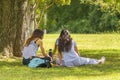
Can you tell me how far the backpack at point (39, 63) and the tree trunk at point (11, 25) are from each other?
3.16 m

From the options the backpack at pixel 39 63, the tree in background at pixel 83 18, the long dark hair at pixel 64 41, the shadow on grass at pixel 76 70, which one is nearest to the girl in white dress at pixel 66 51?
the long dark hair at pixel 64 41

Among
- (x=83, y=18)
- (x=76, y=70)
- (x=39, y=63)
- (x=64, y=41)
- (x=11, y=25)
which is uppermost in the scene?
(x=11, y=25)

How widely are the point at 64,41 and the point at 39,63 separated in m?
1.13

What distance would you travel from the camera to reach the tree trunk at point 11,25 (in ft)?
62.7

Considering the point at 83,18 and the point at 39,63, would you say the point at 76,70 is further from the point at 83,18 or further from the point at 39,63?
the point at 83,18

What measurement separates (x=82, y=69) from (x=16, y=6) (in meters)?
4.60

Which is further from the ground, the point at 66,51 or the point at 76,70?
the point at 66,51

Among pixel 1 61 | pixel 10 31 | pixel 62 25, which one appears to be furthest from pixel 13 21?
pixel 62 25

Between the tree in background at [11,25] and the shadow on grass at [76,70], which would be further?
the tree in background at [11,25]

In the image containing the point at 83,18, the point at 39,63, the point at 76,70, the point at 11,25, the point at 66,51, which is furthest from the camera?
the point at 83,18

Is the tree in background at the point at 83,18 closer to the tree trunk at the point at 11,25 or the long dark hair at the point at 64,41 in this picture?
the tree trunk at the point at 11,25

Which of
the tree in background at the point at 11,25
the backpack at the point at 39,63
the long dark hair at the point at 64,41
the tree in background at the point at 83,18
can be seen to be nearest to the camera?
the backpack at the point at 39,63

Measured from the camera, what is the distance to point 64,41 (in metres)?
16.4

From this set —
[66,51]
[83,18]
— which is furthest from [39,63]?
[83,18]
